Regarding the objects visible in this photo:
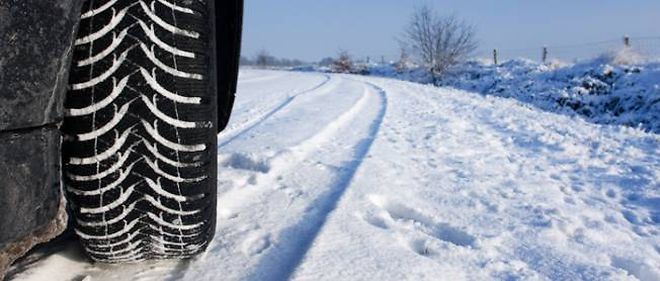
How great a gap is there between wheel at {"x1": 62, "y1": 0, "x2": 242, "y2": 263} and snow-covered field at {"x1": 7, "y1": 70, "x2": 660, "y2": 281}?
0.22 meters

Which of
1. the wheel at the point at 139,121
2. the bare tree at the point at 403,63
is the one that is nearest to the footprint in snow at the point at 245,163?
the wheel at the point at 139,121

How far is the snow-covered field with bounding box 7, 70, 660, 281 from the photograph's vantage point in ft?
5.00

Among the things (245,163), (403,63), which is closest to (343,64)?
(403,63)

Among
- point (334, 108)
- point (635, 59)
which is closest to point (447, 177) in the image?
point (334, 108)

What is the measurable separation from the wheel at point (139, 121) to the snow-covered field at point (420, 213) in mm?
→ 217

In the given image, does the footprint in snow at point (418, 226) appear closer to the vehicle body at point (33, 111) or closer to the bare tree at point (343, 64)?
the vehicle body at point (33, 111)

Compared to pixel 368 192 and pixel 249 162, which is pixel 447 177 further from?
pixel 249 162

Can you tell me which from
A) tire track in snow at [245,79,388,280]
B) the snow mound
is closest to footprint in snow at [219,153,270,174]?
tire track in snow at [245,79,388,280]

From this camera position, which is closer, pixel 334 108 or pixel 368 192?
pixel 368 192

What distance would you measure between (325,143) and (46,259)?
232 centimetres

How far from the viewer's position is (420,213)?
207cm

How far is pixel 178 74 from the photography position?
4.01ft

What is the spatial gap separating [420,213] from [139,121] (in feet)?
3.94

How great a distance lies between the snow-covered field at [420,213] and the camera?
1525 millimetres
